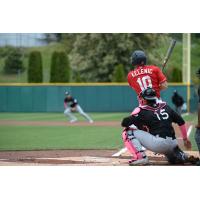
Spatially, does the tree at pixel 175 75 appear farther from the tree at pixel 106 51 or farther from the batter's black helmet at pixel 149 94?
Answer: the batter's black helmet at pixel 149 94

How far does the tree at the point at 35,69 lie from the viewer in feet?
97.6

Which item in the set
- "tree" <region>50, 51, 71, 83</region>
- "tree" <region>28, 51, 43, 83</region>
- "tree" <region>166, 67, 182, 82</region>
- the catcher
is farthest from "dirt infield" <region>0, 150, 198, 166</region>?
"tree" <region>50, 51, 71, 83</region>

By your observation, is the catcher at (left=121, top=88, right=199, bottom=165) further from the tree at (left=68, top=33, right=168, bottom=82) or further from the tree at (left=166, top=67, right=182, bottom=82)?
the tree at (left=68, top=33, right=168, bottom=82)

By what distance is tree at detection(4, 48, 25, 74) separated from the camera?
2784cm

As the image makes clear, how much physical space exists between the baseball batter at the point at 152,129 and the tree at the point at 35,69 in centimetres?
2191

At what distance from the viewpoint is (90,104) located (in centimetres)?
2922

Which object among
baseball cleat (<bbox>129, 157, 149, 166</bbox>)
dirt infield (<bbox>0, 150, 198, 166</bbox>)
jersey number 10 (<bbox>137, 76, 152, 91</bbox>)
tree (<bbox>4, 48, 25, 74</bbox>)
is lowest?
dirt infield (<bbox>0, 150, 198, 166</bbox>)

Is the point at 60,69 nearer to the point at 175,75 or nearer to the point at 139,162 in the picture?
the point at 175,75

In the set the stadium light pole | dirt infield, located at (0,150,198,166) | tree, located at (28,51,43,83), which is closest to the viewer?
dirt infield, located at (0,150,198,166)

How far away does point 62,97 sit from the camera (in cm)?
2881

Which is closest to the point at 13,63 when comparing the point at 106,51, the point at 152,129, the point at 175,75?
the point at 106,51

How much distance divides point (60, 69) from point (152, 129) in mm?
23358
